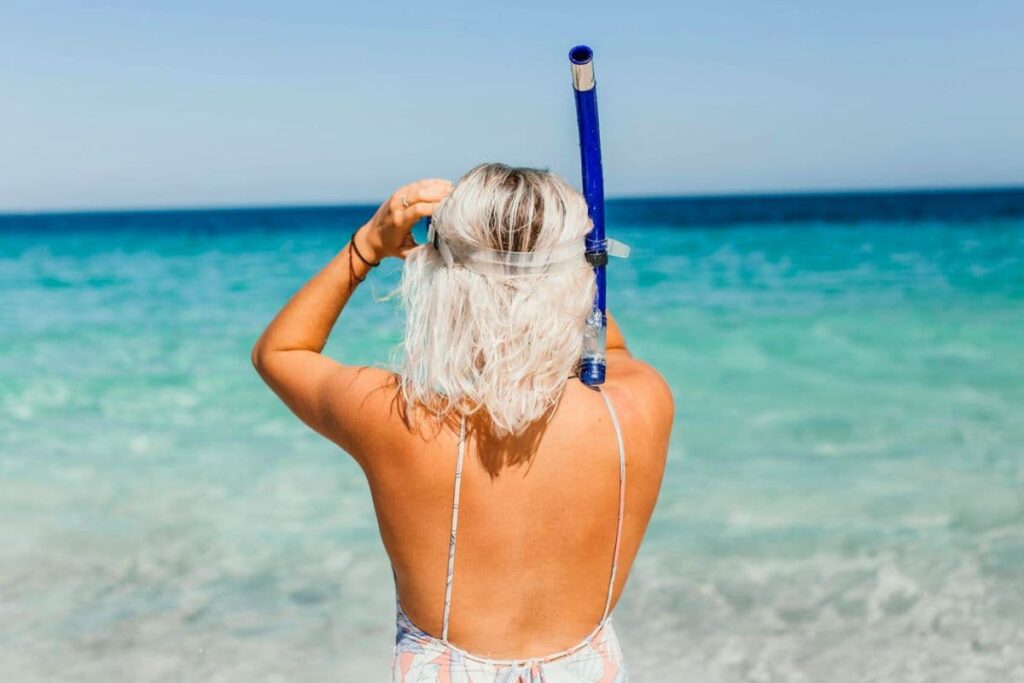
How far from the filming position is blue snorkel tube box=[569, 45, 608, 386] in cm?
150

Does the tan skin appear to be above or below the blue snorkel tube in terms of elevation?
below

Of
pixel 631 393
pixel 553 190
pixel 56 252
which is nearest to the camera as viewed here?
pixel 553 190

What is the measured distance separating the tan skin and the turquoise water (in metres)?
0.13

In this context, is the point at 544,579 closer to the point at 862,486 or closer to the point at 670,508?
the point at 670,508

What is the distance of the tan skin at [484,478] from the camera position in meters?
1.54

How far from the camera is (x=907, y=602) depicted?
12.9ft

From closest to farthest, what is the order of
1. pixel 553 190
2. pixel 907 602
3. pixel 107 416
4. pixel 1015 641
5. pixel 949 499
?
pixel 553 190, pixel 1015 641, pixel 907 602, pixel 949 499, pixel 107 416

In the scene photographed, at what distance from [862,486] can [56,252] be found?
26162mm

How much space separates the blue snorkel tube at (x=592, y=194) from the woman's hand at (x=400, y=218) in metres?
0.22

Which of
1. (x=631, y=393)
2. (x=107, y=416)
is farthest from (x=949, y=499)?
(x=107, y=416)

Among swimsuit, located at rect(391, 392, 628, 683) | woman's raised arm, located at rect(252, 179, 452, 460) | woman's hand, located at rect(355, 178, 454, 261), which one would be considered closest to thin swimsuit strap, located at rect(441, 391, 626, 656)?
swimsuit, located at rect(391, 392, 628, 683)

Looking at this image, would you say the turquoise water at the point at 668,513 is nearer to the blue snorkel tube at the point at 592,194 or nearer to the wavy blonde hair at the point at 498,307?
the wavy blonde hair at the point at 498,307

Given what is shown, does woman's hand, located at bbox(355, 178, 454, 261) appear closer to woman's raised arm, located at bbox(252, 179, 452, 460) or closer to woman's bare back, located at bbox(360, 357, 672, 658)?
woman's raised arm, located at bbox(252, 179, 452, 460)

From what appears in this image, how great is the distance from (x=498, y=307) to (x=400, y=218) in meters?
0.26
